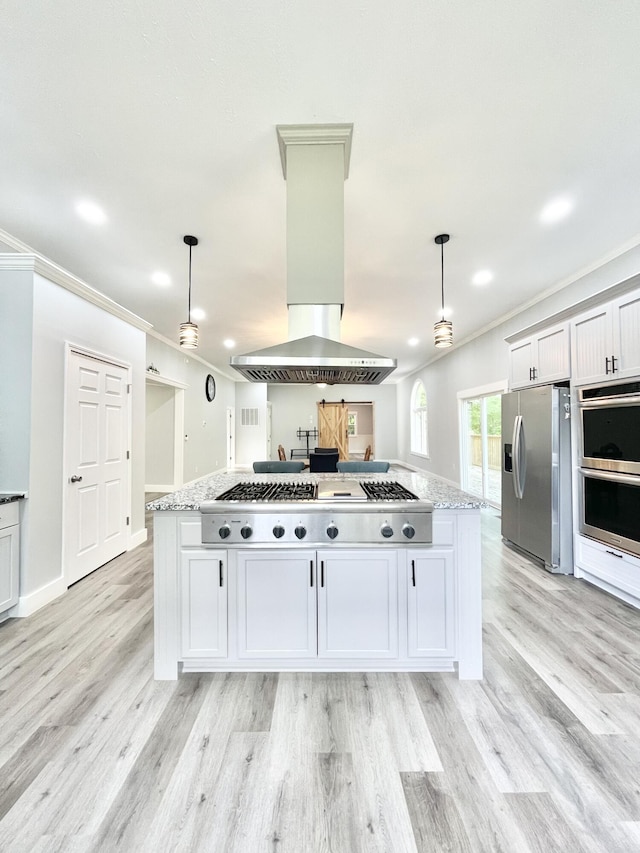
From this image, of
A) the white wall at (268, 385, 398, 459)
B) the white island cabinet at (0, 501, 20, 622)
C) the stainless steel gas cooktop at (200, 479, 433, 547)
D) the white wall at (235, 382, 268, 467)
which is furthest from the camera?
the white wall at (268, 385, 398, 459)

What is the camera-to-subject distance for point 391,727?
4.98 ft

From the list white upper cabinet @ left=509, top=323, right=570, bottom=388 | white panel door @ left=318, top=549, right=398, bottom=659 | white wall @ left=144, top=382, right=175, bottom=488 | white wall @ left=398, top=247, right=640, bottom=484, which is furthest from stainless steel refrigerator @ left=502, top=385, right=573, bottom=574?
white wall @ left=144, top=382, right=175, bottom=488

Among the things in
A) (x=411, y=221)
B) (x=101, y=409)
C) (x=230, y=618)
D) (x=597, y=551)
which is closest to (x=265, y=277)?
(x=411, y=221)

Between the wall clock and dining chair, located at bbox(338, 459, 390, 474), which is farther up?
the wall clock

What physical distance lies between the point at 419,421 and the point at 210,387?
5698 millimetres

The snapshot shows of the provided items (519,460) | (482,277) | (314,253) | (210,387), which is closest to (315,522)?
(314,253)

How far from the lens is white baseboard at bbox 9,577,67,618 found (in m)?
2.47

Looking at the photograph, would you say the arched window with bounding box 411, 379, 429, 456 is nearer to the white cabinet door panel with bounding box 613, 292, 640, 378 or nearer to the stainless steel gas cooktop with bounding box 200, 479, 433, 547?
the white cabinet door panel with bounding box 613, 292, 640, 378

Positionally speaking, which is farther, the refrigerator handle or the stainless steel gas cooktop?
the refrigerator handle

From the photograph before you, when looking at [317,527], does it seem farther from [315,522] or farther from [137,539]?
[137,539]

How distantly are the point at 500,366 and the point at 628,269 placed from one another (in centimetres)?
223

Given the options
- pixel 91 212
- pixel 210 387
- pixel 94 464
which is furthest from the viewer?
pixel 210 387

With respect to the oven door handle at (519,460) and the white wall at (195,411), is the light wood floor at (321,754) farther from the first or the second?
the white wall at (195,411)

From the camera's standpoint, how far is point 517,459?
11.7 feet
